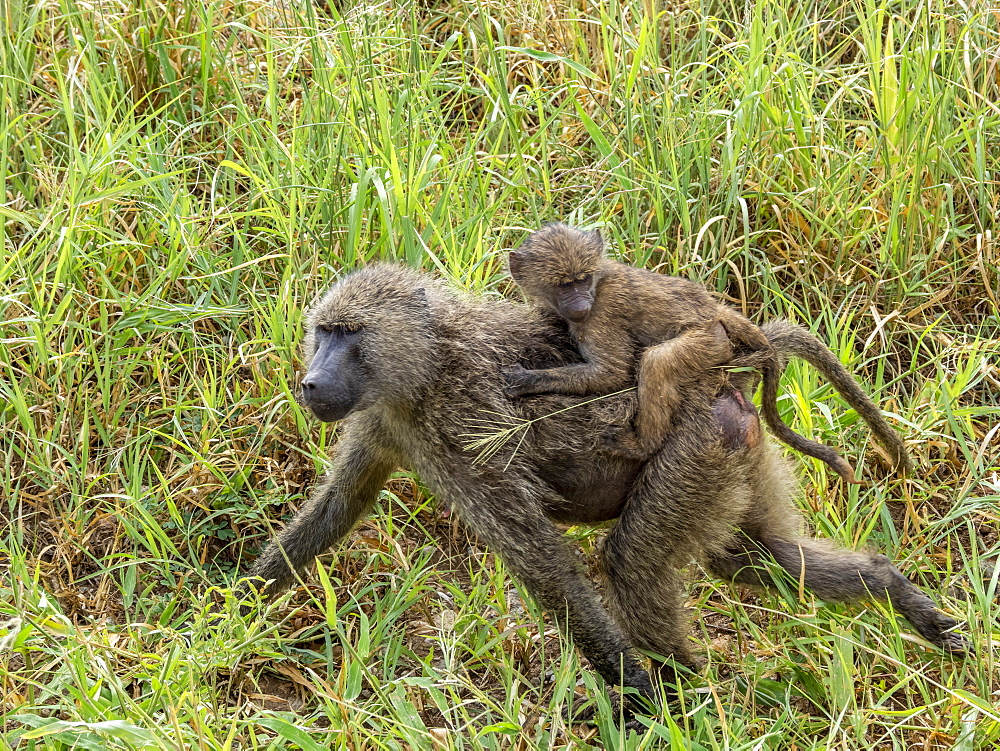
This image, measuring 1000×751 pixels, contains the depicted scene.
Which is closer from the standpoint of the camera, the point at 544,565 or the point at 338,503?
the point at 544,565

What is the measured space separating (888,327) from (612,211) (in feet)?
3.24

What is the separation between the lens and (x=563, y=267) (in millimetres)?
3107

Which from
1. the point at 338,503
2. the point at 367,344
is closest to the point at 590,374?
the point at 367,344

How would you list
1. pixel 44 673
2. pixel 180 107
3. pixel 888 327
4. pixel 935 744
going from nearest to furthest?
pixel 935 744
pixel 44 673
pixel 888 327
pixel 180 107

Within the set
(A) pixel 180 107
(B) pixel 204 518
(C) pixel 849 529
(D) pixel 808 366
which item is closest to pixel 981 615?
(C) pixel 849 529

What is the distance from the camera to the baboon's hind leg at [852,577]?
3152 mm

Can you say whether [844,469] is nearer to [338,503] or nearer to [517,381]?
[517,381]

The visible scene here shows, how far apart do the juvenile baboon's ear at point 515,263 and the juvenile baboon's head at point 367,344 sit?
9.8 inches

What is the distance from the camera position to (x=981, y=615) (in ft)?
10.3

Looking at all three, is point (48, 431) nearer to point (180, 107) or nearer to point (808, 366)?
point (180, 107)

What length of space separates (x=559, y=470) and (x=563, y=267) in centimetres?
53

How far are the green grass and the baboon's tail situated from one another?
0.18 m

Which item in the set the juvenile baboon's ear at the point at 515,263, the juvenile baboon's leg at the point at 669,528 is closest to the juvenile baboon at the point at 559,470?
the juvenile baboon's leg at the point at 669,528

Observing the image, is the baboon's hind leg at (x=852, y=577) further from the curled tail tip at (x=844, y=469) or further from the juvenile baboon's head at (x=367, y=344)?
the juvenile baboon's head at (x=367, y=344)
